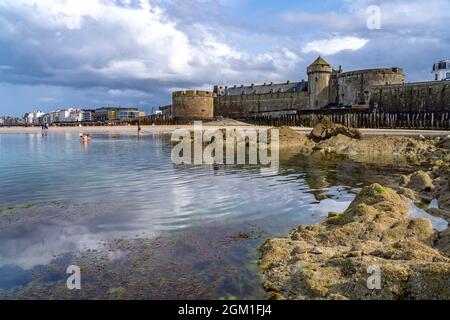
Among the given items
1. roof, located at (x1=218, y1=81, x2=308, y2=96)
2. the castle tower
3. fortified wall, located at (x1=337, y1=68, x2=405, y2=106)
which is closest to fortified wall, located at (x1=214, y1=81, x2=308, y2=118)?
roof, located at (x1=218, y1=81, x2=308, y2=96)

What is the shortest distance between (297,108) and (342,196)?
59455 millimetres

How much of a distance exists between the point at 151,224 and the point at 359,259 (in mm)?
4658

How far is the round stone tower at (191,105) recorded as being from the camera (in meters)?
73.6

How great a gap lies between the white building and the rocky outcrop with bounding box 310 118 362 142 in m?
44.0

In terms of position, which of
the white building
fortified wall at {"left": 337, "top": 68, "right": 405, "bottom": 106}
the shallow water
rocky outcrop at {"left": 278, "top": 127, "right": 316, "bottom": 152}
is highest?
the white building

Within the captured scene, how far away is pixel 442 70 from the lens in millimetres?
68438

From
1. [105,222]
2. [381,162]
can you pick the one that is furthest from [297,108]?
[105,222]

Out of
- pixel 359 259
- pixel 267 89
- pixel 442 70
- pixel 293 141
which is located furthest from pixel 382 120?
pixel 359 259

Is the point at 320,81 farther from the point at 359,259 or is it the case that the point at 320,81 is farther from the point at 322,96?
the point at 359,259

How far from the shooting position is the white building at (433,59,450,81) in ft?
222

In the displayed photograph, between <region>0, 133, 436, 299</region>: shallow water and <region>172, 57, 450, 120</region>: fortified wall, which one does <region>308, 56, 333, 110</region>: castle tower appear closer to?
<region>172, 57, 450, 120</region>: fortified wall

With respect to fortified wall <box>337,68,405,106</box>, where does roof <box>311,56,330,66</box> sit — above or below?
above
